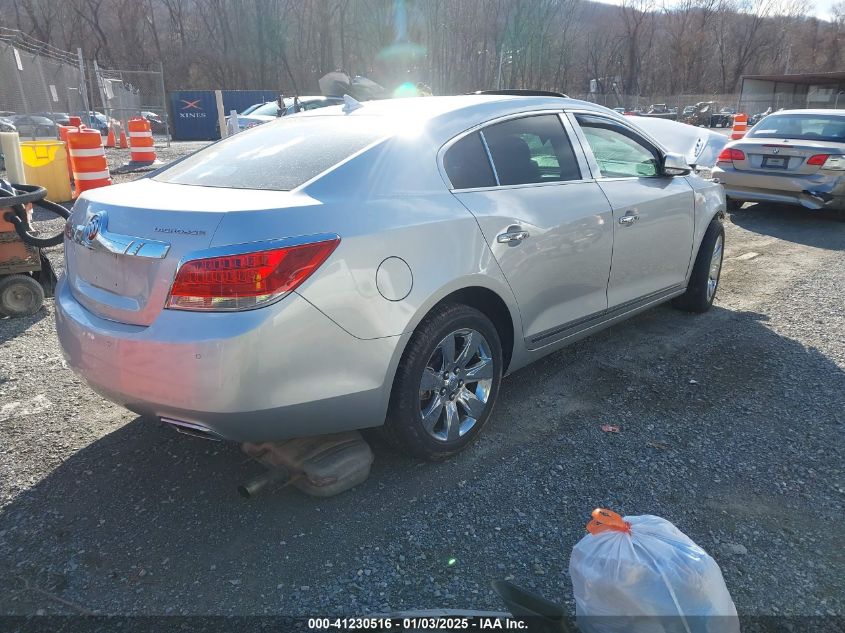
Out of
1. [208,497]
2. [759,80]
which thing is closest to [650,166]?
[208,497]

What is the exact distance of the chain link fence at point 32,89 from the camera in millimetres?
16172

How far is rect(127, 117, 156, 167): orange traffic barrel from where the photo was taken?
1530cm

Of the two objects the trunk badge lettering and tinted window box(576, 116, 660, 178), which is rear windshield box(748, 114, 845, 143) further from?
the trunk badge lettering

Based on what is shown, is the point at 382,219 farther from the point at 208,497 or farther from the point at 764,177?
the point at 764,177

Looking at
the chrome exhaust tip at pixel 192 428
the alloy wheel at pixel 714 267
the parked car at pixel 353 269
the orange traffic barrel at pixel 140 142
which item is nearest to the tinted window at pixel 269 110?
the orange traffic barrel at pixel 140 142

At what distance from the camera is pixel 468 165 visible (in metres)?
3.22

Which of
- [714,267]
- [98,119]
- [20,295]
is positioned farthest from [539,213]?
[98,119]

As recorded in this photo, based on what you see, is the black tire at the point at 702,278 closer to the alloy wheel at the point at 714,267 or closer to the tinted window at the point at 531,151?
the alloy wheel at the point at 714,267

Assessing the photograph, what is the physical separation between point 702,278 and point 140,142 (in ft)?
46.7

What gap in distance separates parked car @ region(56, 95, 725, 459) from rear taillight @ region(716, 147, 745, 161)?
665 cm

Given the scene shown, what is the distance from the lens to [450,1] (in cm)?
5775

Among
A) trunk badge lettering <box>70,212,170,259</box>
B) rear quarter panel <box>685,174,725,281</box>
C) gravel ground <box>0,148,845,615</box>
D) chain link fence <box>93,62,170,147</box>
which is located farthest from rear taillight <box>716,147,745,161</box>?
chain link fence <box>93,62,170,147</box>

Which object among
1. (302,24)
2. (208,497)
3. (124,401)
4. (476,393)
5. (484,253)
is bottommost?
(208,497)

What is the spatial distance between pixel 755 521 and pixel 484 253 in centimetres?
166
